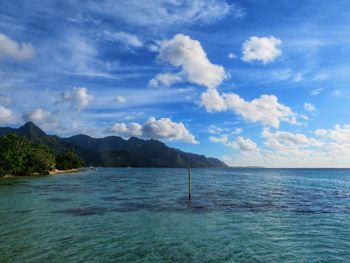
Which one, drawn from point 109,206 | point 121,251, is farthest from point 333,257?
point 109,206

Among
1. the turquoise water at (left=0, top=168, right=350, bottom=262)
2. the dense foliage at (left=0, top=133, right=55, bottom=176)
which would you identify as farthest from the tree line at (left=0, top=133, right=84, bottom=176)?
the turquoise water at (left=0, top=168, right=350, bottom=262)

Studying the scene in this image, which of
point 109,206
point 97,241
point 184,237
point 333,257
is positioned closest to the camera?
point 333,257

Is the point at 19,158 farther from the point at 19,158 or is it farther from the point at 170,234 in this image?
the point at 170,234

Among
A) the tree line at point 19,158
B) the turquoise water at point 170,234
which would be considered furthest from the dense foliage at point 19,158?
the turquoise water at point 170,234

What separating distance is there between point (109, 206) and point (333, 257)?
38268 mm

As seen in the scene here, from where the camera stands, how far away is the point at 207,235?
3591cm

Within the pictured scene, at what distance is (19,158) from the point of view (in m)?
145

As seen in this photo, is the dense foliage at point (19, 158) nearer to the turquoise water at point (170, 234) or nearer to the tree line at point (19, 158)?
the tree line at point (19, 158)

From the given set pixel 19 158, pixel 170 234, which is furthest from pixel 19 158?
pixel 170 234

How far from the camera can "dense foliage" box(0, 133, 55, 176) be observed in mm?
140750

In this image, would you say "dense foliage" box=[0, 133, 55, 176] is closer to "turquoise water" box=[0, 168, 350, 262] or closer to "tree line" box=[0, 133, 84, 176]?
"tree line" box=[0, 133, 84, 176]

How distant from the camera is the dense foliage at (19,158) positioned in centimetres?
14075

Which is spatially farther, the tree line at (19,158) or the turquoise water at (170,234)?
the tree line at (19,158)

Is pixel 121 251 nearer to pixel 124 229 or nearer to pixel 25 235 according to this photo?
pixel 124 229
